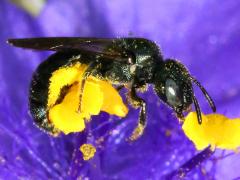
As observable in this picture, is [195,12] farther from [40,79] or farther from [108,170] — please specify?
[40,79]

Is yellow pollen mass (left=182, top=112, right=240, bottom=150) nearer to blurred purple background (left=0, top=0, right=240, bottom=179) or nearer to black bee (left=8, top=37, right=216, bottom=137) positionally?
black bee (left=8, top=37, right=216, bottom=137)

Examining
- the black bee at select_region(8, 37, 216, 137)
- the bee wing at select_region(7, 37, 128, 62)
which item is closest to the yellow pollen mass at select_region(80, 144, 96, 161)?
the black bee at select_region(8, 37, 216, 137)

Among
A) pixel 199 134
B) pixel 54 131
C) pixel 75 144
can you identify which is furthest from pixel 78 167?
pixel 199 134

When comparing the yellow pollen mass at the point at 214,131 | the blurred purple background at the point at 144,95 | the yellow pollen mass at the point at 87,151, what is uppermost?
the blurred purple background at the point at 144,95

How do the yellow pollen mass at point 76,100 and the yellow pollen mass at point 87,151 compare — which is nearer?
the yellow pollen mass at point 76,100

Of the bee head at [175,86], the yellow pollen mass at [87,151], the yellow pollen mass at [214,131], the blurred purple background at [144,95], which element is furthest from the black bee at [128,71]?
the blurred purple background at [144,95]

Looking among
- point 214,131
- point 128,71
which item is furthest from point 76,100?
point 214,131

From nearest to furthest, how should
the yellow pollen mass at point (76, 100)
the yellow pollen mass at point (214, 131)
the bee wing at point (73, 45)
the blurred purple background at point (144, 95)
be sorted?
the bee wing at point (73, 45) → the yellow pollen mass at point (76, 100) → the yellow pollen mass at point (214, 131) → the blurred purple background at point (144, 95)

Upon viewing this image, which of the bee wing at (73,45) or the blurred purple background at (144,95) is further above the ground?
the blurred purple background at (144,95)

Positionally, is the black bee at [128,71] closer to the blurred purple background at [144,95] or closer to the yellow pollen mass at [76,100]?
the yellow pollen mass at [76,100]
